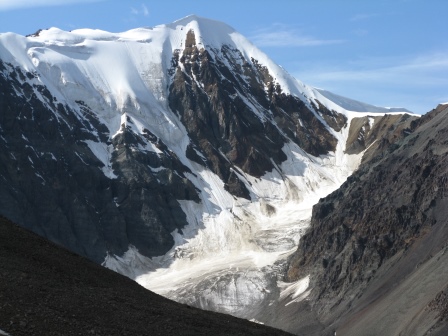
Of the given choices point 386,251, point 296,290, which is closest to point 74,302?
point 386,251

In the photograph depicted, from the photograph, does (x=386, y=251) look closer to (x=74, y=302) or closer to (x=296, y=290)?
(x=296, y=290)

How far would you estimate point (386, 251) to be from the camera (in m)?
A: 171

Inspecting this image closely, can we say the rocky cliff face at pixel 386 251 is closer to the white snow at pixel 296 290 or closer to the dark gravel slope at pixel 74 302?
the white snow at pixel 296 290

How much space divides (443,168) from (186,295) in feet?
143

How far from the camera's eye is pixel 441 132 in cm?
19400

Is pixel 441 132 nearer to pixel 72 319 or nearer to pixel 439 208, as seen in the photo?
pixel 439 208

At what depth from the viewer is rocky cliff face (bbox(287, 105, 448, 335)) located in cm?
14288

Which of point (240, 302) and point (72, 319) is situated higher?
point (72, 319)

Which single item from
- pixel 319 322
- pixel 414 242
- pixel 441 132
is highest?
pixel 441 132

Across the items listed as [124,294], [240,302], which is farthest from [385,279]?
[124,294]

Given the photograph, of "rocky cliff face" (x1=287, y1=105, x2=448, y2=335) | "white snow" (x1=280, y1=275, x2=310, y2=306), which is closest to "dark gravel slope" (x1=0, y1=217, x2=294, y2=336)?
"rocky cliff face" (x1=287, y1=105, x2=448, y2=335)

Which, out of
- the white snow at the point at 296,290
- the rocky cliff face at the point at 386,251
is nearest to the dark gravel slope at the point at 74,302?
the rocky cliff face at the point at 386,251


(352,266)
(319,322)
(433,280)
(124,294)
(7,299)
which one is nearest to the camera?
(7,299)

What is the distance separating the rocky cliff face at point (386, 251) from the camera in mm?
142875
